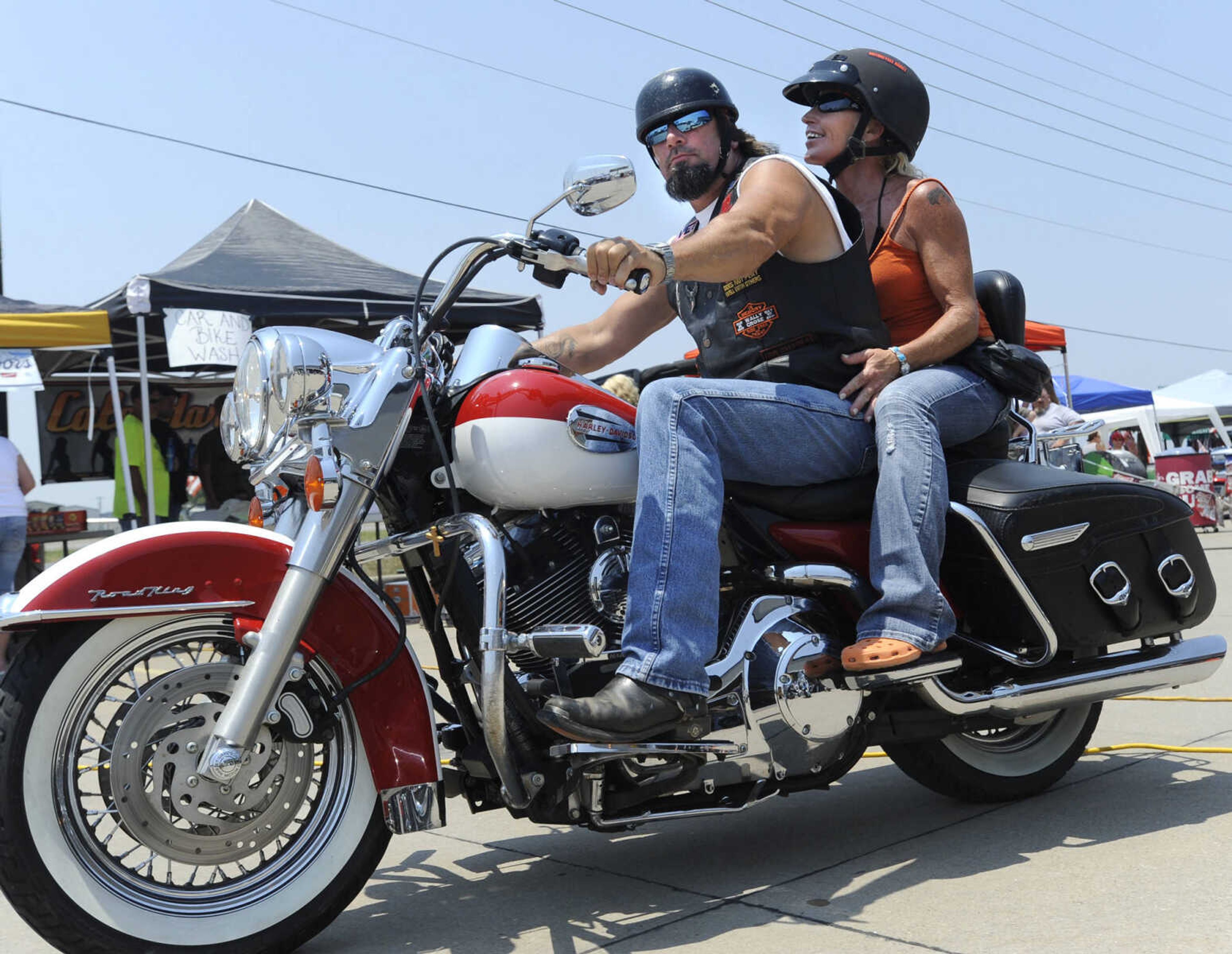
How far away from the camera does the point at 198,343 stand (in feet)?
28.4

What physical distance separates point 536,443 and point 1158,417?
78.8 feet

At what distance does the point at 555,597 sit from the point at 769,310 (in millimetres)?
924

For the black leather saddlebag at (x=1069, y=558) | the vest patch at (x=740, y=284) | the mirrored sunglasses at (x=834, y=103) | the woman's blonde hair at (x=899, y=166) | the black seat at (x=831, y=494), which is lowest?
the black leather saddlebag at (x=1069, y=558)

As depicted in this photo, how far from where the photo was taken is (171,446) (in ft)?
37.3

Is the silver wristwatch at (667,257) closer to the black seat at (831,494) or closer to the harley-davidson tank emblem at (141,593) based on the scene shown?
the black seat at (831,494)

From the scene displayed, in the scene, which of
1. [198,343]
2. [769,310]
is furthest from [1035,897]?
[198,343]

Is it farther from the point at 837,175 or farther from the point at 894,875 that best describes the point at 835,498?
the point at 837,175

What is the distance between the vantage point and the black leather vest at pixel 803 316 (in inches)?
118

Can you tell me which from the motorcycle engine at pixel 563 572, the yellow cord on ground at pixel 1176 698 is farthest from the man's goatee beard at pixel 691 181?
the yellow cord on ground at pixel 1176 698

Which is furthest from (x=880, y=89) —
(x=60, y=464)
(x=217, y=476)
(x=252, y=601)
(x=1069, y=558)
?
(x=60, y=464)

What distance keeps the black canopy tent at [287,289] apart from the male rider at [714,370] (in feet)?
18.8

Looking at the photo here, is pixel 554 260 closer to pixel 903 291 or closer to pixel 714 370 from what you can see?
pixel 714 370

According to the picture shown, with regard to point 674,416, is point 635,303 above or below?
above

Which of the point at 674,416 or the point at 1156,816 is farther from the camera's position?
the point at 1156,816
